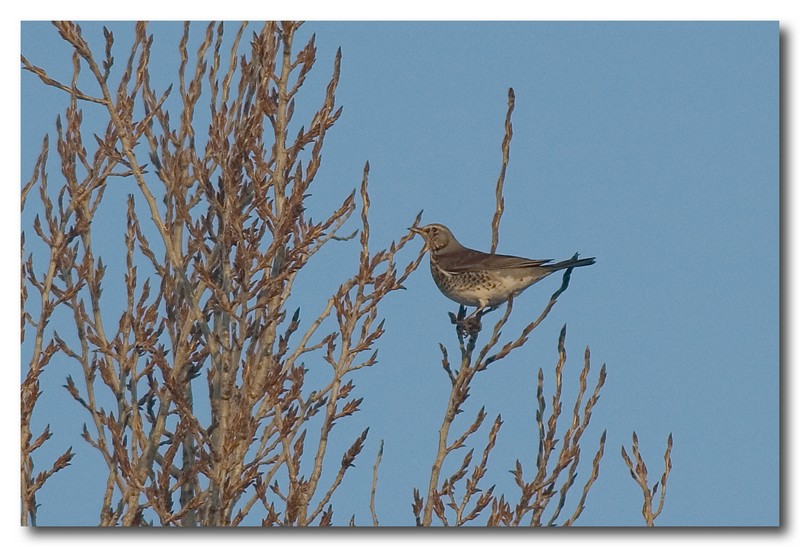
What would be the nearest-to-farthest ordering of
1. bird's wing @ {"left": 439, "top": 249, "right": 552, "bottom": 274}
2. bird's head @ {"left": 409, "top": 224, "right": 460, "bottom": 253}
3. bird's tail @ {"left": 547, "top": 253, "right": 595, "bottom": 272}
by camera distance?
1. bird's tail @ {"left": 547, "top": 253, "right": 595, "bottom": 272}
2. bird's wing @ {"left": 439, "top": 249, "right": 552, "bottom": 274}
3. bird's head @ {"left": 409, "top": 224, "right": 460, "bottom": 253}

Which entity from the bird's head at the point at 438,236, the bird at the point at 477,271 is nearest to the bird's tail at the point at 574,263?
Answer: the bird at the point at 477,271

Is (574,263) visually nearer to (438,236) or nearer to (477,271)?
(477,271)

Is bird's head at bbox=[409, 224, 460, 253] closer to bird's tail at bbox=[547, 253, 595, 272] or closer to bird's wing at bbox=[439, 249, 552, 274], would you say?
bird's wing at bbox=[439, 249, 552, 274]

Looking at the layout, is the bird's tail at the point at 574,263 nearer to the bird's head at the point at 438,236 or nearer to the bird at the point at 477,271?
the bird at the point at 477,271

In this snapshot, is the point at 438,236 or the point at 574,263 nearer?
the point at 574,263

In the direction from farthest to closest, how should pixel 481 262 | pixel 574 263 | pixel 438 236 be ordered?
pixel 438 236, pixel 481 262, pixel 574 263

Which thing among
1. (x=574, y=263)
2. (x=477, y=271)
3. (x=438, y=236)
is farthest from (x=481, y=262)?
(x=574, y=263)

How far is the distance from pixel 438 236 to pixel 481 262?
351 millimetres

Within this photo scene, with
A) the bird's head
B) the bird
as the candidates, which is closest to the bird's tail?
the bird

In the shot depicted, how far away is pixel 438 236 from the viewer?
489 centimetres

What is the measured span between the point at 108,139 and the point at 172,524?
1.54 m

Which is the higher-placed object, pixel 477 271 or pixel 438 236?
pixel 438 236

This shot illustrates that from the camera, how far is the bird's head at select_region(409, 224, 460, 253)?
480 cm
